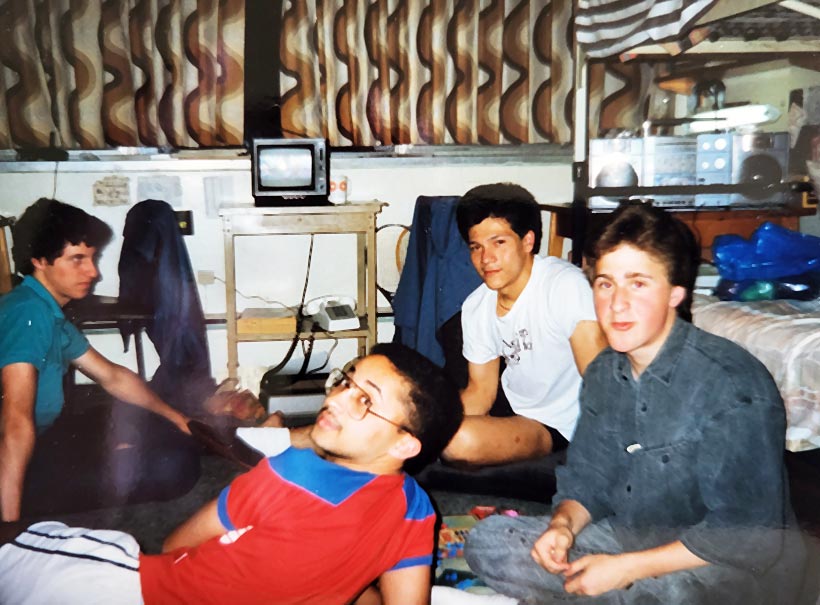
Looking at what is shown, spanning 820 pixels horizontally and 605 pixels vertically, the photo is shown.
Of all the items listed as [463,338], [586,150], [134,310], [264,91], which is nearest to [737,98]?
A: [586,150]

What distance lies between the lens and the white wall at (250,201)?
1563mm

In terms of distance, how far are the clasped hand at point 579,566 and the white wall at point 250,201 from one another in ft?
2.87

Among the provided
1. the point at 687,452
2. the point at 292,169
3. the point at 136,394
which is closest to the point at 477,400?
the point at 687,452

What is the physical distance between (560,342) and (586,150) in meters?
0.51

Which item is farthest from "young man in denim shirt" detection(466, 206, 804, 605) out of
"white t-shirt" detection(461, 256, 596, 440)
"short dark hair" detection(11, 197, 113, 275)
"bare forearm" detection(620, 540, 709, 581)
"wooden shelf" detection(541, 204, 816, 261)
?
"short dark hair" detection(11, 197, 113, 275)

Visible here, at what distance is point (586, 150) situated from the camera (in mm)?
1590

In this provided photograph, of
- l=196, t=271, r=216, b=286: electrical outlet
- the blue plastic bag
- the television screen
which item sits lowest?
l=196, t=271, r=216, b=286: electrical outlet

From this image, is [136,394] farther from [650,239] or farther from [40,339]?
[650,239]

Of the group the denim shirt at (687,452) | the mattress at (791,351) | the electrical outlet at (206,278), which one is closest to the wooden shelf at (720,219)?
the mattress at (791,351)

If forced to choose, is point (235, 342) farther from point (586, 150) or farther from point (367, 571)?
point (586, 150)

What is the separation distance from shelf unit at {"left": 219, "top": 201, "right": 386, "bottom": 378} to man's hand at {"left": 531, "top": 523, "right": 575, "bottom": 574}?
0.83 meters

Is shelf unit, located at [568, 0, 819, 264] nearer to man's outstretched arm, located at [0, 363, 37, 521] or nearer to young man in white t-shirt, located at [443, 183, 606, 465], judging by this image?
young man in white t-shirt, located at [443, 183, 606, 465]

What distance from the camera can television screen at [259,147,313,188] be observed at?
189cm

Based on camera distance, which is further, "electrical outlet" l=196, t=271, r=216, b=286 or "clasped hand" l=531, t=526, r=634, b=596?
"electrical outlet" l=196, t=271, r=216, b=286
